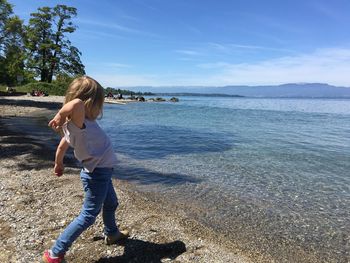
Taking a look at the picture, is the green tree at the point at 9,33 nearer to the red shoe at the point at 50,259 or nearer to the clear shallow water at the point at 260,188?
the clear shallow water at the point at 260,188

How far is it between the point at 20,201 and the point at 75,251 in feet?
9.51

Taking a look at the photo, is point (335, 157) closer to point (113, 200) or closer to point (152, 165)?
point (152, 165)

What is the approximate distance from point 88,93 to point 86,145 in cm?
72

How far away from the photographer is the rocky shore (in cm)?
566

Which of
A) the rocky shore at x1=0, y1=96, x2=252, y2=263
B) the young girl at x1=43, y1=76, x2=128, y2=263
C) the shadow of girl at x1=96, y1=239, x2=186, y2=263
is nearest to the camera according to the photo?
the young girl at x1=43, y1=76, x2=128, y2=263

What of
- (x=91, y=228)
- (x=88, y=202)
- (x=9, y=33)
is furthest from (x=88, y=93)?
(x=9, y=33)

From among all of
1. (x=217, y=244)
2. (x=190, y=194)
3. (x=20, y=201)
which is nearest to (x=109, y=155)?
(x=217, y=244)

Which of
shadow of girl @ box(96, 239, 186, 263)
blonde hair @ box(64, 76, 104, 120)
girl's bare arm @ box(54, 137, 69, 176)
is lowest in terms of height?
shadow of girl @ box(96, 239, 186, 263)

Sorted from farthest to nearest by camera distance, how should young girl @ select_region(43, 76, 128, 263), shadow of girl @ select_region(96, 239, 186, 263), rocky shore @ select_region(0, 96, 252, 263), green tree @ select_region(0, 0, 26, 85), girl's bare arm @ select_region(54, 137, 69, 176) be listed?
green tree @ select_region(0, 0, 26, 85)
rocky shore @ select_region(0, 96, 252, 263)
shadow of girl @ select_region(96, 239, 186, 263)
girl's bare arm @ select_region(54, 137, 69, 176)
young girl @ select_region(43, 76, 128, 263)

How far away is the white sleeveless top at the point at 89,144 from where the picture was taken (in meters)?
4.74

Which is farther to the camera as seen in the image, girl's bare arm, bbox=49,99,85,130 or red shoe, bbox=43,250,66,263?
red shoe, bbox=43,250,66,263

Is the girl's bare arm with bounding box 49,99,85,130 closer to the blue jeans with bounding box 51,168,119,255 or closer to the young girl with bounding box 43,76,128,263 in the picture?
the young girl with bounding box 43,76,128,263

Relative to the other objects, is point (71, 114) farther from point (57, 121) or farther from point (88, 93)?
point (88, 93)

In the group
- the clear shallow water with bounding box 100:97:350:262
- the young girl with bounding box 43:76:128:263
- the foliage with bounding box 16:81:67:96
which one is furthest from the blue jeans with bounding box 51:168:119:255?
the foliage with bounding box 16:81:67:96
